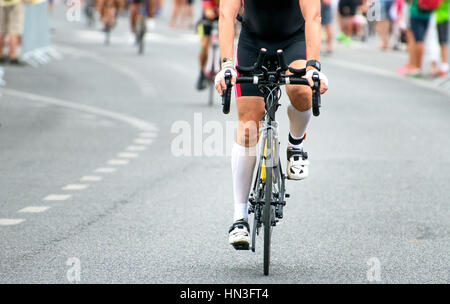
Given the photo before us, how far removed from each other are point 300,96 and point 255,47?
0.41m

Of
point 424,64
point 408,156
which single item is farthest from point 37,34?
point 408,156

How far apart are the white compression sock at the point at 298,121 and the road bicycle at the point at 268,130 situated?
1.40 ft

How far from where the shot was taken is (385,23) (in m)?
29.1

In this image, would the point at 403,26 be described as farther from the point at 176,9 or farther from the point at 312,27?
the point at 312,27

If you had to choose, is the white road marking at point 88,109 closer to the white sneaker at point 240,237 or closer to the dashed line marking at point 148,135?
the dashed line marking at point 148,135

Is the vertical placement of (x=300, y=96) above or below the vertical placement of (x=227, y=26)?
below

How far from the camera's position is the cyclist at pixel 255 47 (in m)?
6.32

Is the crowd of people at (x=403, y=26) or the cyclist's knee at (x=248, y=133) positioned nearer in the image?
the cyclist's knee at (x=248, y=133)

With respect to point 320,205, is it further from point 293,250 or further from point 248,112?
point 248,112

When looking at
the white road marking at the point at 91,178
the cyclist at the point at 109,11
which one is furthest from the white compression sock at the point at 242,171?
the cyclist at the point at 109,11

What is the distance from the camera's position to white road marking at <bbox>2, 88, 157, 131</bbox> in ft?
46.4

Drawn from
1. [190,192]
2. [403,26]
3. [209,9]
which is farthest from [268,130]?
[403,26]

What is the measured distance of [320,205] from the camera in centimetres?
880

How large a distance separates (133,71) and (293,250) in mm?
15193
